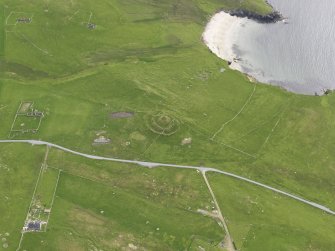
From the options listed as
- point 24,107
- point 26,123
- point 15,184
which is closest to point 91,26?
point 24,107

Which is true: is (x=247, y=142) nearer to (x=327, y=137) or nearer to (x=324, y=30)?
(x=327, y=137)

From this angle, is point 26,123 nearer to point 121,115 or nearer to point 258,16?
point 121,115

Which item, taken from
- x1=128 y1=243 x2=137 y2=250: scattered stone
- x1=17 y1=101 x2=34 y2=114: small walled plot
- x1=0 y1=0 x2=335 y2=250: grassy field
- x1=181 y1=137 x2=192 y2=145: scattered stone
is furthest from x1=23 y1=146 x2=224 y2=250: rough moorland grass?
x1=17 y1=101 x2=34 y2=114: small walled plot

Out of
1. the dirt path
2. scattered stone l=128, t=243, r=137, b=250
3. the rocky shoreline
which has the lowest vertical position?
scattered stone l=128, t=243, r=137, b=250

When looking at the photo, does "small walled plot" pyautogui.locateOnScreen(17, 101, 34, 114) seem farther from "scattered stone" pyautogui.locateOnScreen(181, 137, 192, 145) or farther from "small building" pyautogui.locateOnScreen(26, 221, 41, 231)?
"scattered stone" pyautogui.locateOnScreen(181, 137, 192, 145)

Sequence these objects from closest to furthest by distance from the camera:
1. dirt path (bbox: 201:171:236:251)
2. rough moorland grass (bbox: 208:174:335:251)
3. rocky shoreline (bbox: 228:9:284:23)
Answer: dirt path (bbox: 201:171:236:251), rough moorland grass (bbox: 208:174:335:251), rocky shoreline (bbox: 228:9:284:23)

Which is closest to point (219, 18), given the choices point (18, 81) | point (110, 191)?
point (18, 81)
